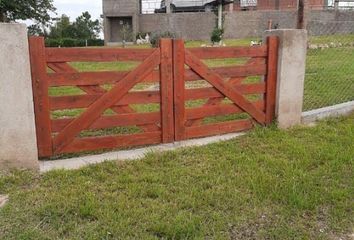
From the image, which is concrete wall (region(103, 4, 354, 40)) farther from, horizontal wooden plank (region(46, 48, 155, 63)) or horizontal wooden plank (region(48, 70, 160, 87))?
horizontal wooden plank (region(48, 70, 160, 87))

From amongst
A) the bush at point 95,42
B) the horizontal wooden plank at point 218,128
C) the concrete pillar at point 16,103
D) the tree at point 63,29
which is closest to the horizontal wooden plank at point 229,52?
the horizontal wooden plank at point 218,128

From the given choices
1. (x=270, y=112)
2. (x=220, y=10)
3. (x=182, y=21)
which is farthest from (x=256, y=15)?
(x=270, y=112)

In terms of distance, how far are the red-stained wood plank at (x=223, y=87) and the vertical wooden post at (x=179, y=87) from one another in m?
0.12

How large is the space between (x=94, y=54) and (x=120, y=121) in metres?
0.89

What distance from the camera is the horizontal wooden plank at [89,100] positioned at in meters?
4.55

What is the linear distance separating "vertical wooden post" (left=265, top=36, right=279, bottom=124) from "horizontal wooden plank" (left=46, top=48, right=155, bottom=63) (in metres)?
1.93

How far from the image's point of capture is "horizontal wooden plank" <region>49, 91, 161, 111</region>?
14.9 ft

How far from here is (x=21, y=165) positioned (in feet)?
14.0

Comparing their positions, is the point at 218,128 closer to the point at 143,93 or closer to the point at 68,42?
the point at 143,93

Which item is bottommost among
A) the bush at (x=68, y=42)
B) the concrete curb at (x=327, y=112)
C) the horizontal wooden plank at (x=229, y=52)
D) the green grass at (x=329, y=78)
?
the concrete curb at (x=327, y=112)

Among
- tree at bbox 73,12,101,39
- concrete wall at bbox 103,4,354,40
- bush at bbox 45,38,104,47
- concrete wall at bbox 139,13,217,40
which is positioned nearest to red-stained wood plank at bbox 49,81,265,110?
bush at bbox 45,38,104,47

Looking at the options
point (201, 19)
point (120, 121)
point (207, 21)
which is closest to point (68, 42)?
point (201, 19)

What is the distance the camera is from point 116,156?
482 cm

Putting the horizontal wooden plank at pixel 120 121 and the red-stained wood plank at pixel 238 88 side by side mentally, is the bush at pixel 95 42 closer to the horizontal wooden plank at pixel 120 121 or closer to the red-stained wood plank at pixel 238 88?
the red-stained wood plank at pixel 238 88
